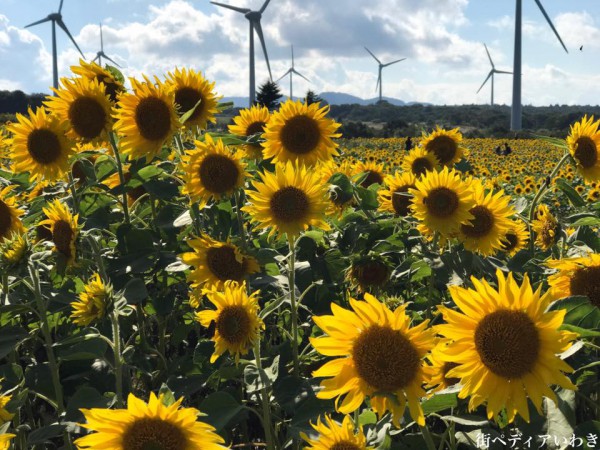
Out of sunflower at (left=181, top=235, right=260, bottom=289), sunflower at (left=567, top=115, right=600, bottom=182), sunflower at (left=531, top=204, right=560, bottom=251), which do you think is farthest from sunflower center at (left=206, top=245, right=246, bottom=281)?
sunflower at (left=567, top=115, right=600, bottom=182)

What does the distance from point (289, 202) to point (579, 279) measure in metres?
1.15

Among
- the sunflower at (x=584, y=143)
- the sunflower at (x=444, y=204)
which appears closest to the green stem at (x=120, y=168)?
the sunflower at (x=444, y=204)

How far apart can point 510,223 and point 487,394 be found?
1.56 metres

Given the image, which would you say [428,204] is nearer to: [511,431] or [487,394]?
[511,431]

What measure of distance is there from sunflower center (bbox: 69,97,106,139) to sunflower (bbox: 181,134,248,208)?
0.58m

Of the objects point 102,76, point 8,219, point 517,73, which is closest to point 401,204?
point 102,76

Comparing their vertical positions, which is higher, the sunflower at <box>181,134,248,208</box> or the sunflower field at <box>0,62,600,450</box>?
the sunflower at <box>181,134,248,208</box>

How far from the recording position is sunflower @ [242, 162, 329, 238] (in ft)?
8.59

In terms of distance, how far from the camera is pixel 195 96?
11.2 ft

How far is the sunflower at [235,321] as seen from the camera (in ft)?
7.08

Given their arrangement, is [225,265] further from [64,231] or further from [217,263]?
[64,231]

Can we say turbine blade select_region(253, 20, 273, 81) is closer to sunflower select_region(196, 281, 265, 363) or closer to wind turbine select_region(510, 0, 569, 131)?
wind turbine select_region(510, 0, 569, 131)

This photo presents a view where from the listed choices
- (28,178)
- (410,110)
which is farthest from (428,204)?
(410,110)

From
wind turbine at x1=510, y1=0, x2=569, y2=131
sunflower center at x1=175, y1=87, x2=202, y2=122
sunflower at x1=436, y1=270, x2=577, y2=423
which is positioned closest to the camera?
sunflower at x1=436, y1=270, x2=577, y2=423
